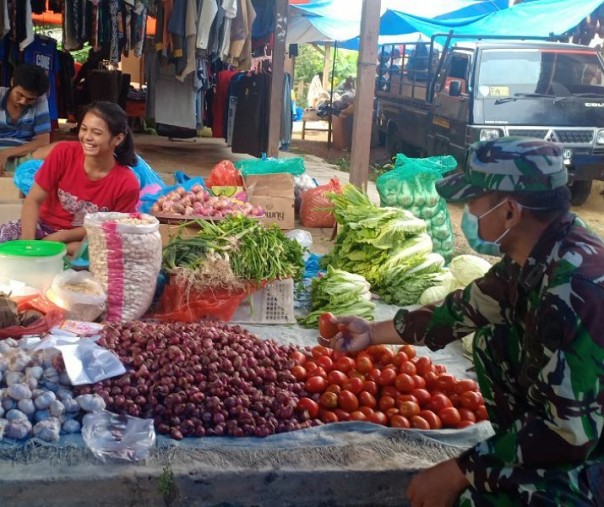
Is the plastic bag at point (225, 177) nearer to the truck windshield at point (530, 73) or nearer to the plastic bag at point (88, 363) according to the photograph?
the plastic bag at point (88, 363)

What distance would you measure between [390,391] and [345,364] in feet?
0.88

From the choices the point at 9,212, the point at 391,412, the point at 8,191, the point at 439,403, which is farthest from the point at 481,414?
the point at 8,191

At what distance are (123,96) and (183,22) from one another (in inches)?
202

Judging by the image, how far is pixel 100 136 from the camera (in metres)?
4.48

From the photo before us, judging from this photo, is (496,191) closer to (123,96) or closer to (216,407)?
(216,407)

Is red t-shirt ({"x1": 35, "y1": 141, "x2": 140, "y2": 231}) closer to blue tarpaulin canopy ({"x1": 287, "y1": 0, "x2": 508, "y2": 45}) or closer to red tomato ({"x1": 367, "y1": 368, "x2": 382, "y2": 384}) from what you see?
red tomato ({"x1": 367, "y1": 368, "x2": 382, "y2": 384})

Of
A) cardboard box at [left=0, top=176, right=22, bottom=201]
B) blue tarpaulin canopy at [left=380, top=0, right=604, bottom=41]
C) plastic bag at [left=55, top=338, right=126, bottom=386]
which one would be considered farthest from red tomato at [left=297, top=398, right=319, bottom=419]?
blue tarpaulin canopy at [left=380, top=0, right=604, bottom=41]

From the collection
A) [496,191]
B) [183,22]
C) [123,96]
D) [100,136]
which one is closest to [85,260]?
[100,136]

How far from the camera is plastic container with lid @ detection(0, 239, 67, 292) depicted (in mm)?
4176

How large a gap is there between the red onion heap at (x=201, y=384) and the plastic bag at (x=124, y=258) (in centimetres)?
56

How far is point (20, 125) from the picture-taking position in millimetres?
6652

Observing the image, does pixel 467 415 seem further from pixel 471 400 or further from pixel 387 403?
pixel 387 403

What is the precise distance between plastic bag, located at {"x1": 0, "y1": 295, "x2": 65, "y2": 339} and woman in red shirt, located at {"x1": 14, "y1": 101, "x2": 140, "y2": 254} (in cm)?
85

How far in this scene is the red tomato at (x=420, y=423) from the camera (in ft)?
10.7
